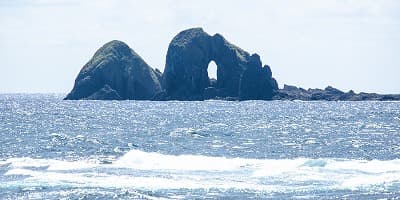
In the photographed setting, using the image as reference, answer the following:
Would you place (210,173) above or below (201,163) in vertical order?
below

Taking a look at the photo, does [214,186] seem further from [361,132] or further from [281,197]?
[361,132]

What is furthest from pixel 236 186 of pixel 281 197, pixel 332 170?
pixel 332 170

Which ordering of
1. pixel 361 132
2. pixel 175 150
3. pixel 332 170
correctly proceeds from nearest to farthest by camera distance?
pixel 332 170 < pixel 175 150 < pixel 361 132

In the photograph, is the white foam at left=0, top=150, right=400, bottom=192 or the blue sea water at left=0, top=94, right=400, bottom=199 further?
the white foam at left=0, top=150, right=400, bottom=192

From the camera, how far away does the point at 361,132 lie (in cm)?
10912

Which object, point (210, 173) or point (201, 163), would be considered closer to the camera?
point (210, 173)

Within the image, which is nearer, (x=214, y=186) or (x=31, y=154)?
(x=214, y=186)

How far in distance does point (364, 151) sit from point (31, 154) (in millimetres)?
34005

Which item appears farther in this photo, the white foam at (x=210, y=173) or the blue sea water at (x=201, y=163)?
the white foam at (x=210, y=173)

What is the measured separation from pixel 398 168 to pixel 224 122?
76.3 meters

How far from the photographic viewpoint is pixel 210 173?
61094 millimetres

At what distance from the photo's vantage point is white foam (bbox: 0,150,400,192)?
53.1 metres

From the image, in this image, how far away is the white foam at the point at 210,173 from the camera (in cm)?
5312

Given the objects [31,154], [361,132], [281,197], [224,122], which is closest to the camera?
[281,197]
